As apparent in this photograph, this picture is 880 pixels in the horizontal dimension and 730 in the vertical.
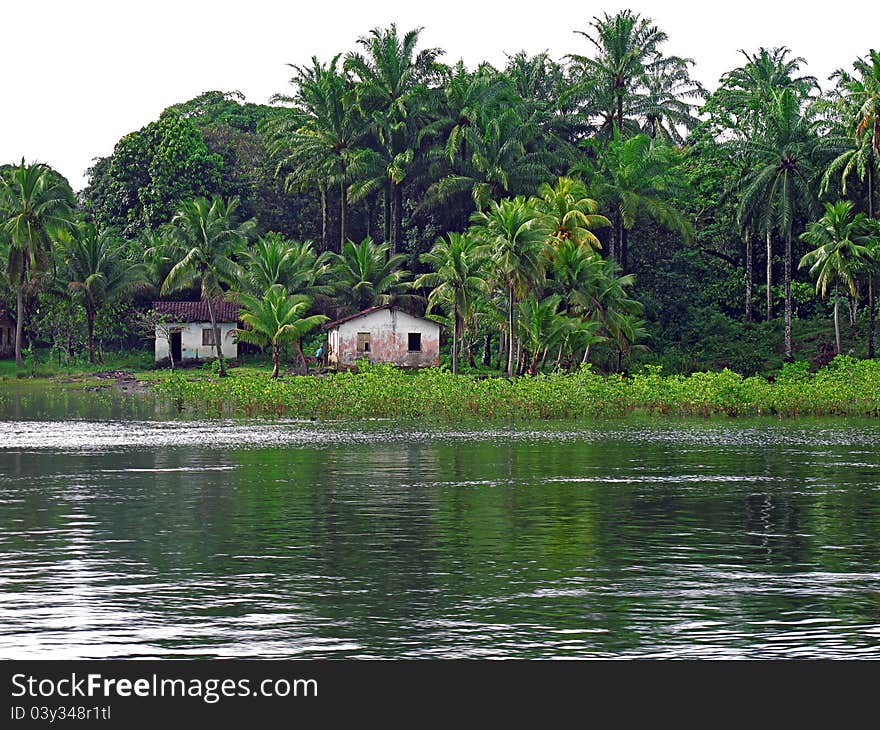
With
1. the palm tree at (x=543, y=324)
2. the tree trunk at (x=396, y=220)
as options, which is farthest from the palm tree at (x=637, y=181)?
the palm tree at (x=543, y=324)

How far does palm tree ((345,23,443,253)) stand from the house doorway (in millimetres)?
15084

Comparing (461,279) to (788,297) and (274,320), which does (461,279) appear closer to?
(274,320)

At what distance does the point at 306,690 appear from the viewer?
12.2m

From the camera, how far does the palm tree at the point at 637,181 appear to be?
75.3 meters

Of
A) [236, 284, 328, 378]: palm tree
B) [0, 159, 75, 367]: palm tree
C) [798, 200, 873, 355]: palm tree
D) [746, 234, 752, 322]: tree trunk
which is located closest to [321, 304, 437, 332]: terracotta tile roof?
[236, 284, 328, 378]: palm tree

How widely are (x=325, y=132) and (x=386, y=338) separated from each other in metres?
13.0

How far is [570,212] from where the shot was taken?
68.1m

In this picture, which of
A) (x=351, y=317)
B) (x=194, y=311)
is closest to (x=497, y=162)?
(x=351, y=317)

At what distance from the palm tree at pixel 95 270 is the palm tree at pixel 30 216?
9.83 feet

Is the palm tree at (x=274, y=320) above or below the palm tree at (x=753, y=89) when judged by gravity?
below

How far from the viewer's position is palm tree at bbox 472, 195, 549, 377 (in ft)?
196

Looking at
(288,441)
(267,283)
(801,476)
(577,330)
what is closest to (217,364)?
(267,283)

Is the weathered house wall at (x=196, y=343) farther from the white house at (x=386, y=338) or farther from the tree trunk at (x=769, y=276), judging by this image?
the tree trunk at (x=769, y=276)

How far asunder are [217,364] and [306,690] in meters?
66.8
